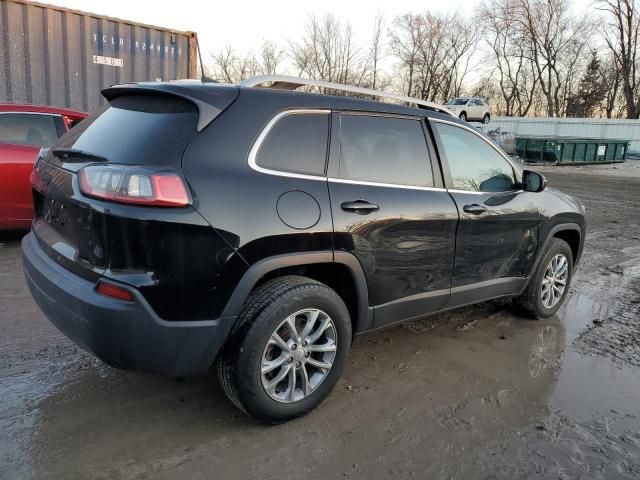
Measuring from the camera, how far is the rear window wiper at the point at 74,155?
2.61 meters

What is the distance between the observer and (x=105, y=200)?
2.36 metres

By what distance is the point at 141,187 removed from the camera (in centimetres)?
232

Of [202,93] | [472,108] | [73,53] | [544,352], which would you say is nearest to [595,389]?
[544,352]

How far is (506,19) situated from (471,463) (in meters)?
53.7

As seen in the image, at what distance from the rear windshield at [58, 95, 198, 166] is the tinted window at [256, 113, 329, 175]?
0.40 m

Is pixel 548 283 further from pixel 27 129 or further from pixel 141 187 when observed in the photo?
pixel 27 129

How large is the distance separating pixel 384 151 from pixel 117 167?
1612mm

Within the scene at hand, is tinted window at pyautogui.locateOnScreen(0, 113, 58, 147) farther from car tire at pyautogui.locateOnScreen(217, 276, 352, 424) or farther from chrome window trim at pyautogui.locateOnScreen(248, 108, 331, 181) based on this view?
car tire at pyautogui.locateOnScreen(217, 276, 352, 424)

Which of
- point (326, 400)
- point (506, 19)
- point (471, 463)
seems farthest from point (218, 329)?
point (506, 19)

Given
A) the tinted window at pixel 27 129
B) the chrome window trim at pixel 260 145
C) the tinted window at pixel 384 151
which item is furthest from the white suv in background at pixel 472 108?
the chrome window trim at pixel 260 145

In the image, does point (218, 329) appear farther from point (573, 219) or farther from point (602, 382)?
point (573, 219)

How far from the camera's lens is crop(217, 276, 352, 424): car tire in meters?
2.58

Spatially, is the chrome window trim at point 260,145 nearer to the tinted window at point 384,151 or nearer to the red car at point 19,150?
the tinted window at point 384,151

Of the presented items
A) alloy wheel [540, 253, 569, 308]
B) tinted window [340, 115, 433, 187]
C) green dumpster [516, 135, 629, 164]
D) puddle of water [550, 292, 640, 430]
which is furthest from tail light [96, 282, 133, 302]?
green dumpster [516, 135, 629, 164]
